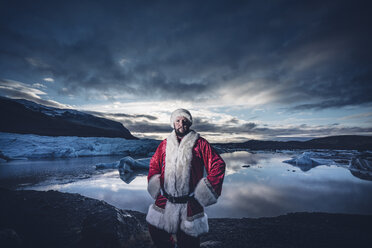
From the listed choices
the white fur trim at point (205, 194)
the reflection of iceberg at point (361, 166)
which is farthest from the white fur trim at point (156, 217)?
the reflection of iceberg at point (361, 166)

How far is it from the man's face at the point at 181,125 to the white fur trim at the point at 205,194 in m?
0.64

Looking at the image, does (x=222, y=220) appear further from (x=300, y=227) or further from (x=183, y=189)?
(x=183, y=189)

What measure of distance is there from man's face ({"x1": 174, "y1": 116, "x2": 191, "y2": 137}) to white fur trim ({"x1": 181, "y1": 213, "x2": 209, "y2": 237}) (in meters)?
0.98

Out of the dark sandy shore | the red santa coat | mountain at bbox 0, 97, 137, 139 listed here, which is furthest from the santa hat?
mountain at bbox 0, 97, 137, 139

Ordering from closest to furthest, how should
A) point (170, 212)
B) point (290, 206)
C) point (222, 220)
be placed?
point (170, 212) < point (222, 220) < point (290, 206)

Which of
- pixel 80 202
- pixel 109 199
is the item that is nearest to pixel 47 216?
pixel 80 202

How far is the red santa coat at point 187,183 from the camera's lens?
1705 millimetres

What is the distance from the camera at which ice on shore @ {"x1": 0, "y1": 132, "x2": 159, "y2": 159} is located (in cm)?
2023

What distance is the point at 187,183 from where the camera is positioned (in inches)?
70.5

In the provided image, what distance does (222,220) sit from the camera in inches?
161

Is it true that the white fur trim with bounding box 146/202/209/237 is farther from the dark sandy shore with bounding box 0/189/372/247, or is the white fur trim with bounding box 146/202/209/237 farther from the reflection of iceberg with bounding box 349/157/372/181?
the reflection of iceberg with bounding box 349/157/372/181

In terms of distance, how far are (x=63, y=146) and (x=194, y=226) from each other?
95.4 ft

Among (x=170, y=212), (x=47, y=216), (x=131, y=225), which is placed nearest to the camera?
(x=170, y=212)

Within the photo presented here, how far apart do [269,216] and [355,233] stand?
169cm
